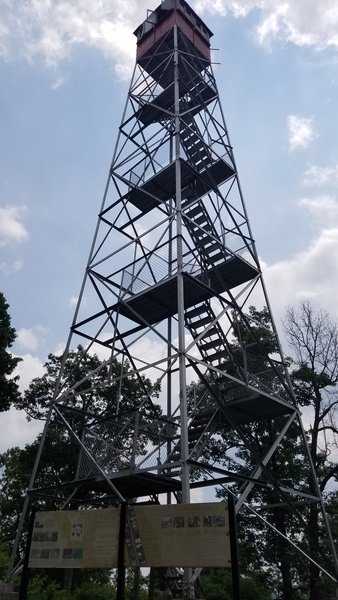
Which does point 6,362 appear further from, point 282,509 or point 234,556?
point 234,556

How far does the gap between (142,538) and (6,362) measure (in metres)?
15.6

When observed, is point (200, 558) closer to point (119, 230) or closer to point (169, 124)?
point (119, 230)

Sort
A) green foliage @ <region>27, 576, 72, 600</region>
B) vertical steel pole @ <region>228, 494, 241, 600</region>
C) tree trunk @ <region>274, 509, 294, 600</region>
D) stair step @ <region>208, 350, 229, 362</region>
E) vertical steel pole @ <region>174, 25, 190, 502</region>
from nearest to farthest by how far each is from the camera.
Answer: vertical steel pole @ <region>228, 494, 241, 600</region> → vertical steel pole @ <region>174, 25, 190, 502</region> → stair step @ <region>208, 350, 229, 362</region> → green foliage @ <region>27, 576, 72, 600</region> → tree trunk @ <region>274, 509, 294, 600</region>

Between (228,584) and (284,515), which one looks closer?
(284,515)

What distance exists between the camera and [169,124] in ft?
57.6

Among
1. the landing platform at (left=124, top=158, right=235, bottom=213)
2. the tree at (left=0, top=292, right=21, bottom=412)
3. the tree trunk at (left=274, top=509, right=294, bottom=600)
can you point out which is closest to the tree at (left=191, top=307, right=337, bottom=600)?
the tree trunk at (left=274, top=509, right=294, bottom=600)

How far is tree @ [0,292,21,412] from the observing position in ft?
66.9

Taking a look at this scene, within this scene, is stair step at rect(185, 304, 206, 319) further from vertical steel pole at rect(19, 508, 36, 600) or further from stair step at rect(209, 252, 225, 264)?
vertical steel pole at rect(19, 508, 36, 600)

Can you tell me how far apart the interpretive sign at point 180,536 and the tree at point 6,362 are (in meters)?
15.1

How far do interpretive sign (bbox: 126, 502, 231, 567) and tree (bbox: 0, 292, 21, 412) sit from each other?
49.7 feet

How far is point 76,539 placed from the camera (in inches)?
274

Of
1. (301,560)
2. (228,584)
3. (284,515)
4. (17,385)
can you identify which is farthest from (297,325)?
(17,385)

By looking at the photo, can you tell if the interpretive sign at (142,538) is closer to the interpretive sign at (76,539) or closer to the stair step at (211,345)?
the interpretive sign at (76,539)

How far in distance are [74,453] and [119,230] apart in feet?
43.1
